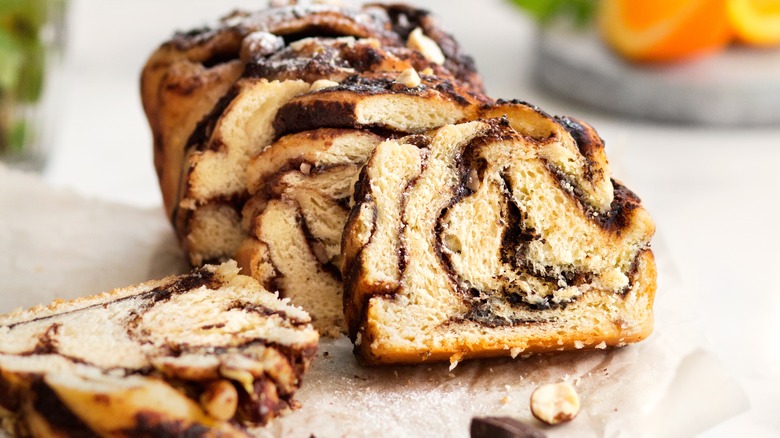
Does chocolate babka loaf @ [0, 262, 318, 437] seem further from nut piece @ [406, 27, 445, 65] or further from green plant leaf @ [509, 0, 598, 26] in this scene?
green plant leaf @ [509, 0, 598, 26]

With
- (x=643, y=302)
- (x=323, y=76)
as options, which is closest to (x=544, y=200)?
(x=643, y=302)

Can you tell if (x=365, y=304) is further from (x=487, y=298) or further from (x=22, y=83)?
(x=22, y=83)

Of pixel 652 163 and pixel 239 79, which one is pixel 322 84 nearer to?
pixel 239 79

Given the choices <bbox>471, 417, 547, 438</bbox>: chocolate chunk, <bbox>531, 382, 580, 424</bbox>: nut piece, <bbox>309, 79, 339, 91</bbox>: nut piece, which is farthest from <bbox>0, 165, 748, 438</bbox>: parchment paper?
<bbox>309, 79, 339, 91</bbox>: nut piece

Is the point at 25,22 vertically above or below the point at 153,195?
above

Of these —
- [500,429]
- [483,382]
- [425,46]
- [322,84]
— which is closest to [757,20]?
[425,46]

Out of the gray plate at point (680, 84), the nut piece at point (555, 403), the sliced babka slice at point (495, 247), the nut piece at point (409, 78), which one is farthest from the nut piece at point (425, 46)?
the gray plate at point (680, 84)
